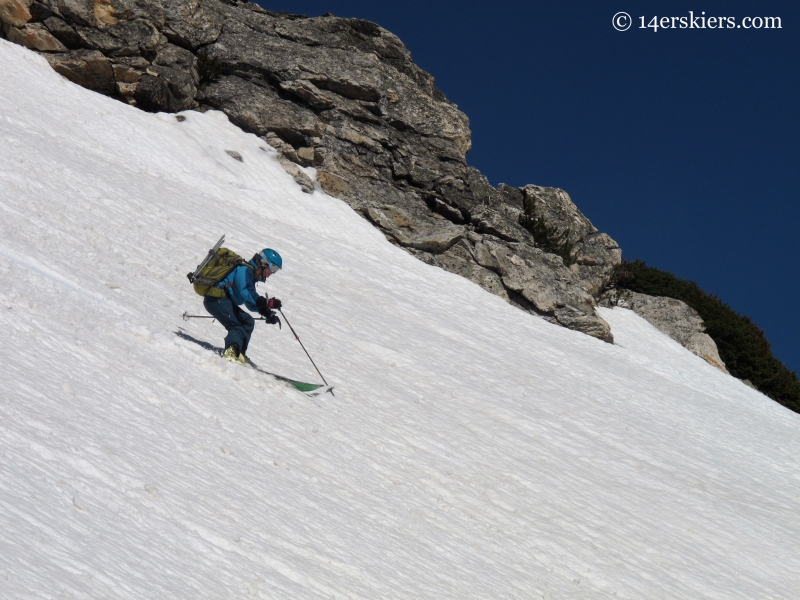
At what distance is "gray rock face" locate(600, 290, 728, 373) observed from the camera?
99.7 ft

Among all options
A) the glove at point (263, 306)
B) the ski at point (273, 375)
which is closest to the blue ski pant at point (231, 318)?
the ski at point (273, 375)

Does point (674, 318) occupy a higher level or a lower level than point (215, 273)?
higher

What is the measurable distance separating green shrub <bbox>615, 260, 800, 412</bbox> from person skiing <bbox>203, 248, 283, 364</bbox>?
87.7 feet

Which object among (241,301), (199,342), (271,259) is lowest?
(199,342)

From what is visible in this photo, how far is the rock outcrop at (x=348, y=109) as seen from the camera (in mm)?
26953

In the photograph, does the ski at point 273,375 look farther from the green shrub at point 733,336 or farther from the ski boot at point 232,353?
the green shrub at point 733,336

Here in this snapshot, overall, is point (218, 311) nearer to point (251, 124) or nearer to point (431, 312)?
point (431, 312)

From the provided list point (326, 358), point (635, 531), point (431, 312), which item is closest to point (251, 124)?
point (431, 312)

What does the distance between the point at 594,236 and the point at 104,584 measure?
108 feet

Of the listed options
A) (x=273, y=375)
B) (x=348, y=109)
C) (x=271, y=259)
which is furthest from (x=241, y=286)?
(x=348, y=109)

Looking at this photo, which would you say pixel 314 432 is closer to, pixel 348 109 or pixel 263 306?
pixel 263 306

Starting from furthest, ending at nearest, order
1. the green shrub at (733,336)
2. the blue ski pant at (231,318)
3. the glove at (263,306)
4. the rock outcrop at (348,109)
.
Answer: the green shrub at (733,336) → the rock outcrop at (348,109) → the blue ski pant at (231,318) → the glove at (263,306)

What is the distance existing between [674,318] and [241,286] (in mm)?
25836

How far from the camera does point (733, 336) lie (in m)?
33.0
